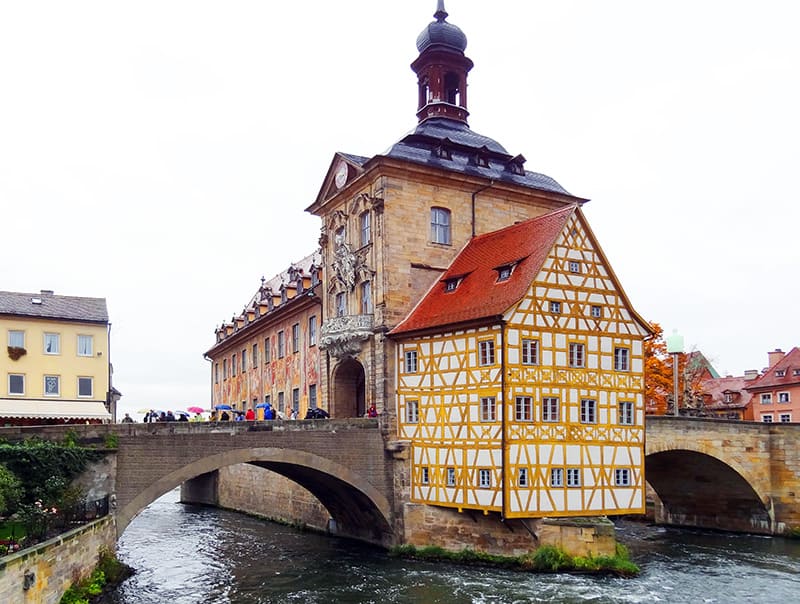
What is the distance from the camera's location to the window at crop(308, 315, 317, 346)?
41438 millimetres

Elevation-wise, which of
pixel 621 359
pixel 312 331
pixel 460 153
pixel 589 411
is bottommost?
pixel 589 411

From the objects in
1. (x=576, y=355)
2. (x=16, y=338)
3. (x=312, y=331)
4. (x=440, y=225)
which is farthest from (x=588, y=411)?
(x=16, y=338)

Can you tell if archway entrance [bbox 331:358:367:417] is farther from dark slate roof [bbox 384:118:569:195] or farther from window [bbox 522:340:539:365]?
window [bbox 522:340:539:365]

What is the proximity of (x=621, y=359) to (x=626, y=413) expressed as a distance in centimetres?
177

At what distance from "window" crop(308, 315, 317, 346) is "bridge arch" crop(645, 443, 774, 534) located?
50.2ft

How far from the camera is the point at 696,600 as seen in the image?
24.0 metres

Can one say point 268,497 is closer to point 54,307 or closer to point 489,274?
point 54,307

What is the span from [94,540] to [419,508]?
11.2m

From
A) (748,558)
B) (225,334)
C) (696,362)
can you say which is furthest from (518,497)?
(696,362)

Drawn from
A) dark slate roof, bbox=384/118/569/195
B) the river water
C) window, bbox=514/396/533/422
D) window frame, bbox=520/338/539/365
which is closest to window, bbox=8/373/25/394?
the river water

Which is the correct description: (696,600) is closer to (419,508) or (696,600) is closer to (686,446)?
(419,508)

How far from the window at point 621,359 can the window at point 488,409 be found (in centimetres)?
463

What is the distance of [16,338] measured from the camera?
39062mm

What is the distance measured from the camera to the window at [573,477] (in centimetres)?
2833
